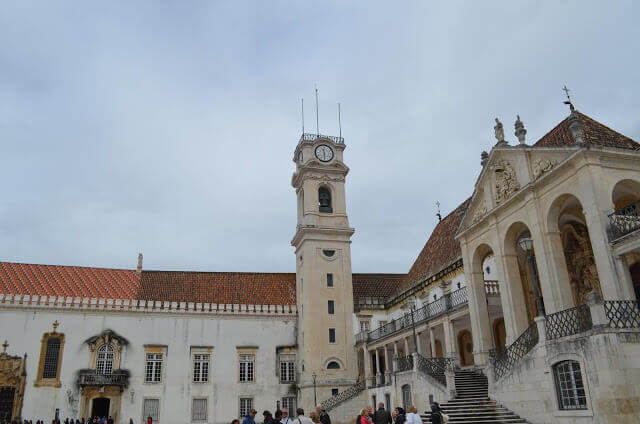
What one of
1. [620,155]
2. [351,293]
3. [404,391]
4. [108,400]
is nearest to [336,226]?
[351,293]

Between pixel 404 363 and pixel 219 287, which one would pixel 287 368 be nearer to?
pixel 219 287

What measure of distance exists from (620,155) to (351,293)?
22135 millimetres

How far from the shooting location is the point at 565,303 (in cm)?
1570

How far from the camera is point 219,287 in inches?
1463

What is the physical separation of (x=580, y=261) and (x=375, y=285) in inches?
804

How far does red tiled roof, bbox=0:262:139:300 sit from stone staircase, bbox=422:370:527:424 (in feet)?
76.5

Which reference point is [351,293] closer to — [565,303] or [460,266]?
[460,266]

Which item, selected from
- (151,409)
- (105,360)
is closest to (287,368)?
(151,409)

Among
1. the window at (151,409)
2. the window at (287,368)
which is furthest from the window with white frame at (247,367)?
the window at (151,409)

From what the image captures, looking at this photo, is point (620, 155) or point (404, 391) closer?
point (620, 155)

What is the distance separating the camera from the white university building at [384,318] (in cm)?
1407

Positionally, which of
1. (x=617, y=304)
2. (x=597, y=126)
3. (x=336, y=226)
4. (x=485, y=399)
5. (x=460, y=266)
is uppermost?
(x=336, y=226)

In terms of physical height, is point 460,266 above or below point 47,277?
below

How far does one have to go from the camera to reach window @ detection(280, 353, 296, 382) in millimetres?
34219
